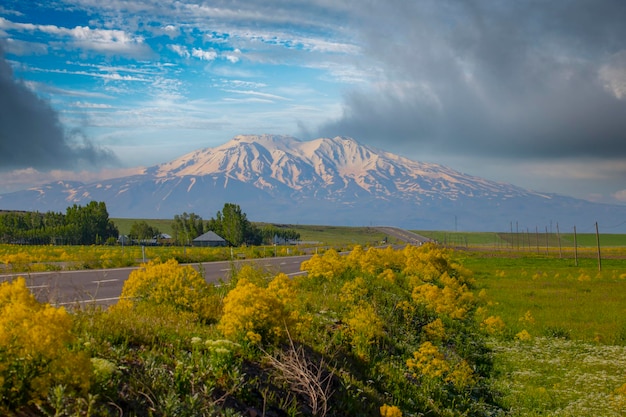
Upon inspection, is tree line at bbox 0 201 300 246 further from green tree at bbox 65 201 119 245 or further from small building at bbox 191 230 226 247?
small building at bbox 191 230 226 247

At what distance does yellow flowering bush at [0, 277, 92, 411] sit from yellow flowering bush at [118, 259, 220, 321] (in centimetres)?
458

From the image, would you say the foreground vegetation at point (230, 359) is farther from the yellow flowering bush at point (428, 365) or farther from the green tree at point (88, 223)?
the green tree at point (88, 223)

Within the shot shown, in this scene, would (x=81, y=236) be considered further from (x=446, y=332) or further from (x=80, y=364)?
(x=80, y=364)

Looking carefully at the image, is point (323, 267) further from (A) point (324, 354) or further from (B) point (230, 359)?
(B) point (230, 359)

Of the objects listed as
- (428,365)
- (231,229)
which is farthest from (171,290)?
(231,229)

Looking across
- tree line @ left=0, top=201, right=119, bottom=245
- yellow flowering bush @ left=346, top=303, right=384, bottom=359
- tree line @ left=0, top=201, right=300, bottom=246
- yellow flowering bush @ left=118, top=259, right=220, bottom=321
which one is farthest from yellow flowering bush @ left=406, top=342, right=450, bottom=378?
tree line @ left=0, top=201, right=119, bottom=245

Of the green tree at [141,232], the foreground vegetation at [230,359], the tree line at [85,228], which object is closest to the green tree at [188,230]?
the tree line at [85,228]

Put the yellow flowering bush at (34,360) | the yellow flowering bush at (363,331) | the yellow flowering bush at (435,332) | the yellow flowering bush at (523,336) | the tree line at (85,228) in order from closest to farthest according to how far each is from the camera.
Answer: the yellow flowering bush at (34,360), the yellow flowering bush at (363,331), the yellow flowering bush at (435,332), the yellow flowering bush at (523,336), the tree line at (85,228)

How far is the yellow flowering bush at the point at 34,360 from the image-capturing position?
4.68 metres

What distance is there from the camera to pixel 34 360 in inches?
189

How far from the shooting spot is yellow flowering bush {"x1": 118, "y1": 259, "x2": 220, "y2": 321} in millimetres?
9680

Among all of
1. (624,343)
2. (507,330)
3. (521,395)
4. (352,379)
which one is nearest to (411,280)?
(507,330)

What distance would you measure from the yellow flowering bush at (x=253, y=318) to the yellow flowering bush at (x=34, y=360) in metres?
2.94

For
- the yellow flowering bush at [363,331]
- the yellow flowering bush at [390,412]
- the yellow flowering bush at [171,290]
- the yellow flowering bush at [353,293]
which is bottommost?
the yellow flowering bush at [390,412]
